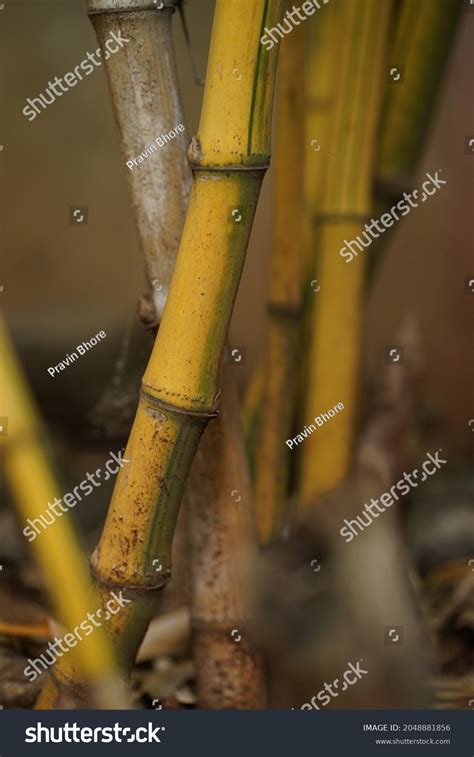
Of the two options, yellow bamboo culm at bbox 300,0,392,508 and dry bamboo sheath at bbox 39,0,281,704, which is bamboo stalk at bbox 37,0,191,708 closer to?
dry bamboo sheath at bbox 39,0,281,704

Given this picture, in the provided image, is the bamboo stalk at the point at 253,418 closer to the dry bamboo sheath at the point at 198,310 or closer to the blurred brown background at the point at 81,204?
the blurred brown background at the point at 81,204

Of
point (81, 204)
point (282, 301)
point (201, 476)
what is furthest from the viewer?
point (81, 204)

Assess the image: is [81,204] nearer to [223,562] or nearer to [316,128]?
[316,128]

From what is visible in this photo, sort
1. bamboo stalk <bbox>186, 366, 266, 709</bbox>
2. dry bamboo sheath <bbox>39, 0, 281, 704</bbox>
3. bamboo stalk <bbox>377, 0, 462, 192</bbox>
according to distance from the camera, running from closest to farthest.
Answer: dry bamboo sheath <bbox>39, 0, 281, 704</bbox> < bamboo stalk <bbox>186, 366, 266, 709</bbox> < bamboo stalk <bbox>377, 0, 462, 192</bbox>

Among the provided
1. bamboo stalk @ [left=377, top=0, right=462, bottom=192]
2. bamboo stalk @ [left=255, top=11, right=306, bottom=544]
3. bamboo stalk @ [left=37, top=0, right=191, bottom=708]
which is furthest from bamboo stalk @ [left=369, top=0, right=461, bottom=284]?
bamboo stalk @ [left=37, top=0, right=191, bottom=708]

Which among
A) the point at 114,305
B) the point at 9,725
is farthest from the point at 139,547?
the point at 114,305

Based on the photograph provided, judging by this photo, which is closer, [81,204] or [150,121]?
[150,121]

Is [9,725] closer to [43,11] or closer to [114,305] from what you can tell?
[114,305]

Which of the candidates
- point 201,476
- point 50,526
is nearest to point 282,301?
point 201,476
